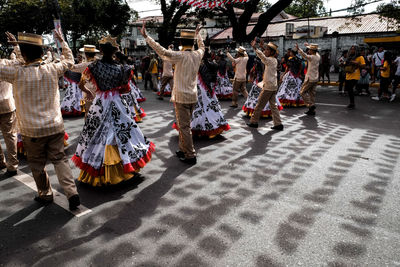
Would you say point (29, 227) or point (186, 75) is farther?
point (186, 75)

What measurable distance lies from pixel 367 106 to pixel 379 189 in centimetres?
664

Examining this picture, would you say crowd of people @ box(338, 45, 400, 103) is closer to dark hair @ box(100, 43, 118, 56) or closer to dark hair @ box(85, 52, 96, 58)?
dark hair @ box(85, 52, 96, 58)

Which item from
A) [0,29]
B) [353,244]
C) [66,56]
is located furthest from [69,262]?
[0,29]

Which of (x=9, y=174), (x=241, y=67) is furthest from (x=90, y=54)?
(x=241, y=67)

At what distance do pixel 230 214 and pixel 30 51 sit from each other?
2.60m

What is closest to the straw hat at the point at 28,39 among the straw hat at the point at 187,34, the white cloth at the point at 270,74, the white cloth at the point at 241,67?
the straw hat at the point at 187,34

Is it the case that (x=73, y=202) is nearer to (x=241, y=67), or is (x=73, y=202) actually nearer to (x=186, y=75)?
(x=186, y=75)

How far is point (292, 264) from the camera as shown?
7.77 feet

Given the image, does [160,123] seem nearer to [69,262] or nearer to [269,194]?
[269,194]

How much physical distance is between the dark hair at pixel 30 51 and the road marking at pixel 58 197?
1.61 metres

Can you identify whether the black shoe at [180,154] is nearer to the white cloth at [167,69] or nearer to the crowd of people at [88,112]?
the crowd of people at [88,112]

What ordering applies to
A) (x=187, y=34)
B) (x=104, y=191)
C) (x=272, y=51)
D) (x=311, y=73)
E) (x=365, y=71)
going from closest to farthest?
(x=104, y=191)
(x=187, y=34)
(x=272, y=51)
(x=311, y=73)
(x=365, y=71)

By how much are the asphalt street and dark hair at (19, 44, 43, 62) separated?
1628mm

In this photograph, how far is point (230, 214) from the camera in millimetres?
3111
